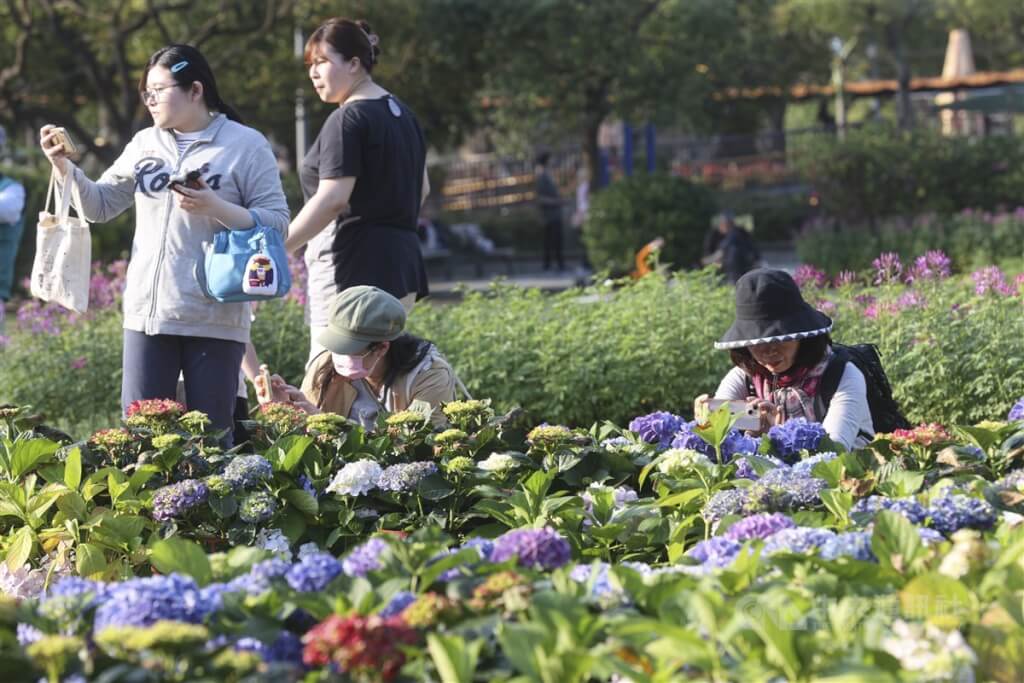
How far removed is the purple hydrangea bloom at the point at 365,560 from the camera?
2498 mm

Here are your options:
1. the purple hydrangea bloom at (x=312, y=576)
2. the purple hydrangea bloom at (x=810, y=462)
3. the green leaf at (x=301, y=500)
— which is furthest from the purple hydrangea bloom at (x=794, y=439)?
the purple hydrangea bloom at (x=312, y=576)

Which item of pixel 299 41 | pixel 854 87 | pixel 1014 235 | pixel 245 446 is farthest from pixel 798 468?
pixel 854 87

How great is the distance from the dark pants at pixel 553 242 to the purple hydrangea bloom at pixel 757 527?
A: 725 inches

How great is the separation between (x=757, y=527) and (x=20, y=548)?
162 cm

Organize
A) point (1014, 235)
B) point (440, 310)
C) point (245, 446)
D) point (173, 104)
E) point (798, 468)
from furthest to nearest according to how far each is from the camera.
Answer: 1. point (1014, 235)
2. point (440, 310)
3. point (173, 104)
4. point (245, 446)
5. point (798, 468)

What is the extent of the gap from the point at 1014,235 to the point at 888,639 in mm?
12564

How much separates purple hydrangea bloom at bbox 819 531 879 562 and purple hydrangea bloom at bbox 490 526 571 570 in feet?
1.42

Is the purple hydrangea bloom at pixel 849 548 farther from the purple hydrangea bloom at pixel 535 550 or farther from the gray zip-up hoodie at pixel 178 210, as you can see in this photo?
the gray zip-up hoodie at pixel 178 210

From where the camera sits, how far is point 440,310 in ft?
25.7

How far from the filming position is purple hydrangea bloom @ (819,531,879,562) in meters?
2.55

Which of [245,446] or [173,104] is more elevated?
[173,104]

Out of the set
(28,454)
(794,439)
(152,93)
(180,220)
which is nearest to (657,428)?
(794,439)

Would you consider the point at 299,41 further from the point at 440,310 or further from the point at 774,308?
the point at 774,308

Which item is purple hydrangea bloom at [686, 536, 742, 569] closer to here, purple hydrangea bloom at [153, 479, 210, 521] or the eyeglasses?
purple hydrangea bloom at [153, 479, 210, 521]
